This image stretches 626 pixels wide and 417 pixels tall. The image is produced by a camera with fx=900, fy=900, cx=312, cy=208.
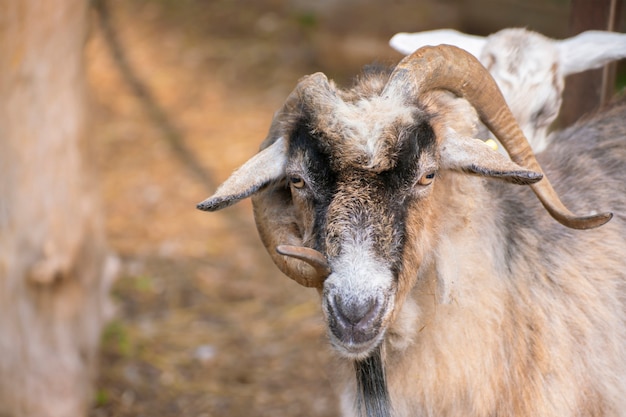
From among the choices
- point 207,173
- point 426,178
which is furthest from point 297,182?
point 207,173

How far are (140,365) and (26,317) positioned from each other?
1.16 metres

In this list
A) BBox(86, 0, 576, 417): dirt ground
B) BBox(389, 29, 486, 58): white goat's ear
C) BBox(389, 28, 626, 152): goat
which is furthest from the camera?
BBox(86, 0, 576, 417): dirt ground

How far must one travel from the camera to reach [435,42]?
15.8 ft

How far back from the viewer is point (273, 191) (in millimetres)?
3852

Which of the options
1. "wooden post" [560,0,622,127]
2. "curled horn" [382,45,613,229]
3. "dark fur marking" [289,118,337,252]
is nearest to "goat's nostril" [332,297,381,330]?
"dark fur marking" [289,118,337,252]

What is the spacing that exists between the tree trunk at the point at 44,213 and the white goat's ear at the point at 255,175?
224 centimetres

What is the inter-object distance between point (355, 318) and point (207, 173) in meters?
5.99

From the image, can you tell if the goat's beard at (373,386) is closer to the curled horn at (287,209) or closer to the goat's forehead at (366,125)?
the curled horn at (287,209)

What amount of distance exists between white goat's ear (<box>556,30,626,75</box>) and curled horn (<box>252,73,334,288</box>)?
1.77 m

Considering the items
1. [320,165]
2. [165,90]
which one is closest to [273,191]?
[320,165]

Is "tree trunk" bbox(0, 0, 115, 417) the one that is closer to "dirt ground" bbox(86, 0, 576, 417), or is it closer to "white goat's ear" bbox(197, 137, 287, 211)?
"dirt ground" bbox(86, 0, 576, 417)

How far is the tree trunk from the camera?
5332 millimetres

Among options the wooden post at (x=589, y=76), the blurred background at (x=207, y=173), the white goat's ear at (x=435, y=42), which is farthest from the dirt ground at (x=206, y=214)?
the wooden post at (x=589, y=76)

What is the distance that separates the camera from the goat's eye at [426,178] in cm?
338
